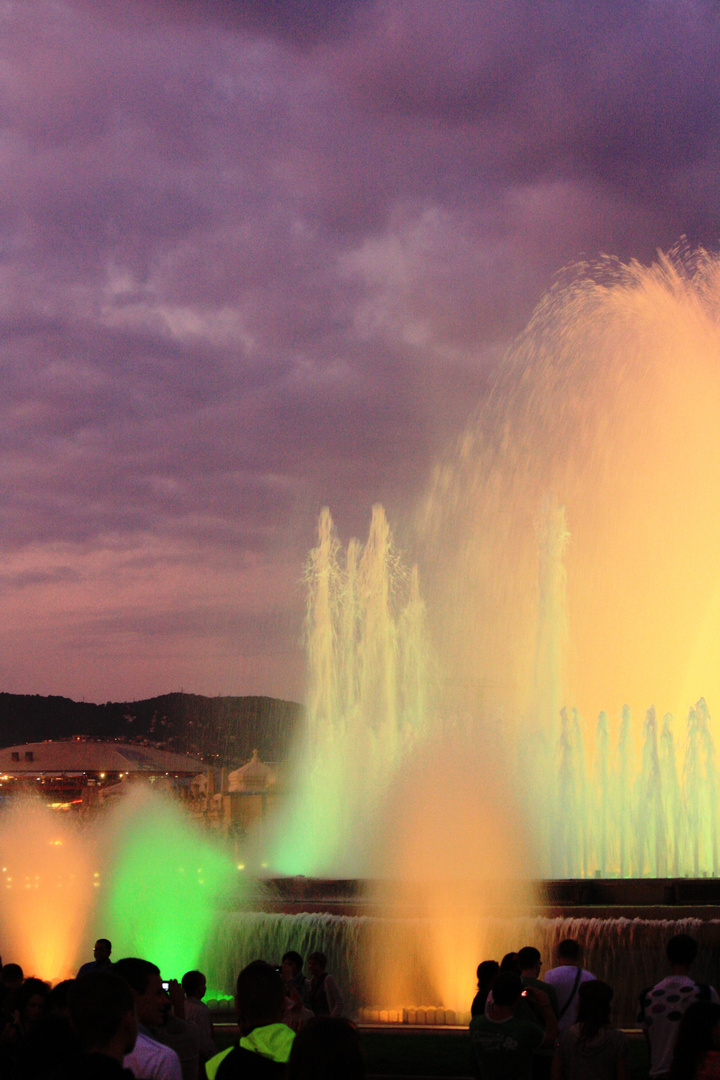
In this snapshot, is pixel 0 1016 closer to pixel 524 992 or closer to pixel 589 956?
pixel 524 992

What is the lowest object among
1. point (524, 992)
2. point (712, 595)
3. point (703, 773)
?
point (524, 992)

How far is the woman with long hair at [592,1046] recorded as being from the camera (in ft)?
19.4

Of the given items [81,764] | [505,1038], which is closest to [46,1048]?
[505,1038]

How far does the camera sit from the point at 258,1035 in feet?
14.6

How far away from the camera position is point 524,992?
6.68 m

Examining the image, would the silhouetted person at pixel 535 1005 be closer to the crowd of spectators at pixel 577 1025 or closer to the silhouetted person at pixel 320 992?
the crowd of spectators at pixel 577 1025

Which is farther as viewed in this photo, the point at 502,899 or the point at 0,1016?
the point at 502,899

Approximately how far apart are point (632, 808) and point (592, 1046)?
73.1 feet

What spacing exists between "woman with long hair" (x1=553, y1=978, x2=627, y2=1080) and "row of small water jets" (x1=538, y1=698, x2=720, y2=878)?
62.1ft

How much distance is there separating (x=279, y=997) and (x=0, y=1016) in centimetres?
203

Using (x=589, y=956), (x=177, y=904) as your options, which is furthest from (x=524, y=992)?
(x=177, y=904)

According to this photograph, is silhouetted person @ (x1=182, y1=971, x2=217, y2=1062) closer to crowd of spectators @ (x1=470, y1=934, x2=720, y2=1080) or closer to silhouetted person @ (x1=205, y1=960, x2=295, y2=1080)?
crowd of spectators @ (x1=470, y1=934, x2=720, y2=1080)

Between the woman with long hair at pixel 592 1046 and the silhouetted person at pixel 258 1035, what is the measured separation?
206cm

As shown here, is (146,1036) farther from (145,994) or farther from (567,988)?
(567,988)
